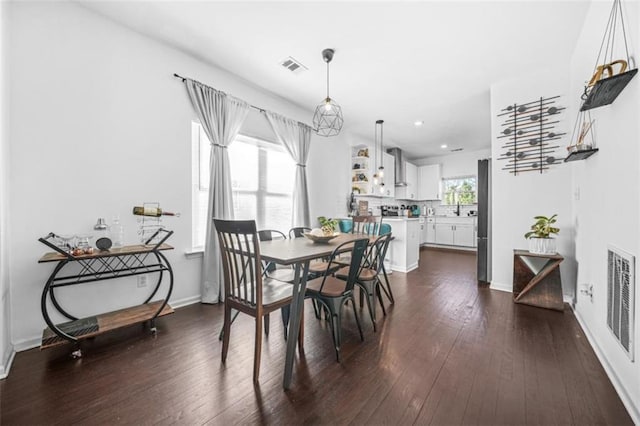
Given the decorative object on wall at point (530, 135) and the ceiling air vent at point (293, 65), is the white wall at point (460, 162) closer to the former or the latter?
the decorative object on wall at point (530, 135)

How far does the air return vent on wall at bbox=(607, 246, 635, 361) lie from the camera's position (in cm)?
143

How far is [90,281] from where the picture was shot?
2.11m

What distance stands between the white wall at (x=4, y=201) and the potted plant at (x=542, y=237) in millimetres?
4863

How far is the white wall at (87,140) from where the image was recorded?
199cm

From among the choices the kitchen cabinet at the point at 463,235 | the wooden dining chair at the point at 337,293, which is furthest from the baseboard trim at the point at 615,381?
the kitchen cabinet at the point at 463,235

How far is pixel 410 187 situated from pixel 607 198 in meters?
5.80

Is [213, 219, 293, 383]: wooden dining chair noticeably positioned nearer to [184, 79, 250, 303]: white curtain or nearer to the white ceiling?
[184, 79, 250, 303]: white curtain

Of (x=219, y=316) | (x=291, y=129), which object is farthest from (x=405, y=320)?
(x=291, y=129)

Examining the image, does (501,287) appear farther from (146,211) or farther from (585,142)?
(146,211)

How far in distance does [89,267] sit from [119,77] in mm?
1807

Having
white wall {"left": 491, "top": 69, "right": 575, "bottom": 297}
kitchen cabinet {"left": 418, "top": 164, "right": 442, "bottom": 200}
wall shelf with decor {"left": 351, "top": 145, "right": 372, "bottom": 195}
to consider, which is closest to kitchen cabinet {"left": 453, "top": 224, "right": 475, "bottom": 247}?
kitchen cabinet {"left": 418, "top": 164, "right": 442, "bottom": 200}

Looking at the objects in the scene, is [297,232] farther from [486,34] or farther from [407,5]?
[486,34]

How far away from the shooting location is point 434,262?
5520mm

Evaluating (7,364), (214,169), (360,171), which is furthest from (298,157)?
(7,364)
